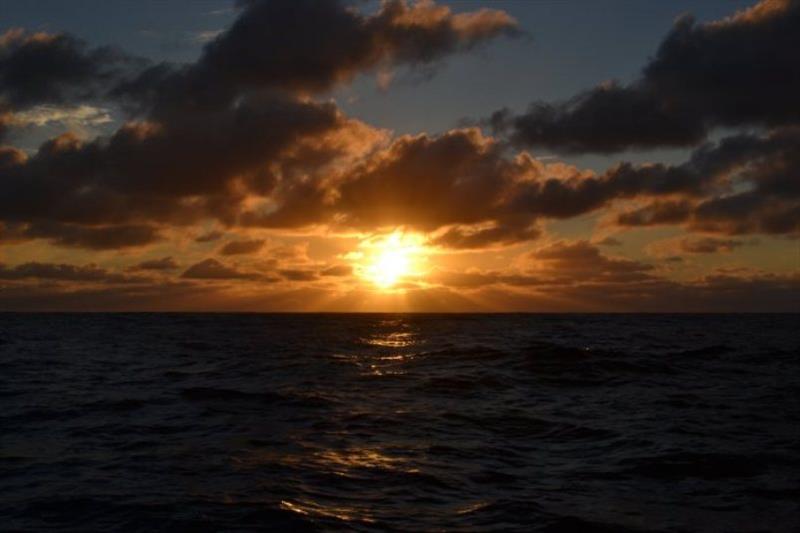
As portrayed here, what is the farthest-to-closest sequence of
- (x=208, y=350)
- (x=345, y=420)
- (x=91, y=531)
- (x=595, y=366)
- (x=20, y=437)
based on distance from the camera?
(x=208, y=350) < (x=595, y=366) < (x=345, y=420) < (x=20, y=437) < (x=91, y=531)

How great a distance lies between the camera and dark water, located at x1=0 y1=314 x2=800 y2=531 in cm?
1237

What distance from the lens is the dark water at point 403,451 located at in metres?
12.4

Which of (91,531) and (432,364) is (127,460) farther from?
(432,364)

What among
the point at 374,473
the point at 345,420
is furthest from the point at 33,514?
the point at 345,420

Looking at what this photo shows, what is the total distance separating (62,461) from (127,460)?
5.13 ft

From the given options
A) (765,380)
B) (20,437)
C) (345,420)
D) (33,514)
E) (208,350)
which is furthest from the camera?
(208,350)

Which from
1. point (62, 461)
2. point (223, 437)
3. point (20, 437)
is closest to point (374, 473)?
point (223, 437)

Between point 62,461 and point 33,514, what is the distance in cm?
454

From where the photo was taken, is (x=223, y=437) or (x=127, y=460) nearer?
(x=127, y=460)

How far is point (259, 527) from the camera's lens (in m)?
11.6

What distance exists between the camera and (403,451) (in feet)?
58.3

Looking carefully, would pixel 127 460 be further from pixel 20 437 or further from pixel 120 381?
pixel 120 381

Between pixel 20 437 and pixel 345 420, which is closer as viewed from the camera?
pixel 20 437

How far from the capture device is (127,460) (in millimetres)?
16500
